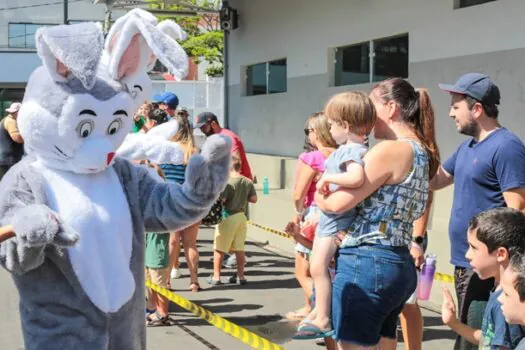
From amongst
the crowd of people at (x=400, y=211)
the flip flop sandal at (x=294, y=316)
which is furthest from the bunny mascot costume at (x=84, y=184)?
the flip flop sandal at (x=294, y=316)

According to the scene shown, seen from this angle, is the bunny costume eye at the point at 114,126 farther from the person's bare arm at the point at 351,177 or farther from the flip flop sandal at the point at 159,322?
the flip flop sandal at the point at 159,322

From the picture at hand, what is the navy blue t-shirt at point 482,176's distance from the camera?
4.12 m

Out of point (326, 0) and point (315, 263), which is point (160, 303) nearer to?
point (315, 263)

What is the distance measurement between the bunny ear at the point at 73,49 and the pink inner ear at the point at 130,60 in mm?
180

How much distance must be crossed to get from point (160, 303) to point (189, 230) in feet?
3.46

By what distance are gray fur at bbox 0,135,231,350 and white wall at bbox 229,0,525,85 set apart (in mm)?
5812

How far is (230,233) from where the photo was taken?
26.4ft

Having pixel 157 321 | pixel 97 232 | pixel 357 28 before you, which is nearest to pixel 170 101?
pixel 157 321

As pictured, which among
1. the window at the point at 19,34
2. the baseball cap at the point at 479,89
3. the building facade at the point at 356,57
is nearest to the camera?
the baseball cap at the point at 479,89

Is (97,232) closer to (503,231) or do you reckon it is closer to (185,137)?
(503,231)

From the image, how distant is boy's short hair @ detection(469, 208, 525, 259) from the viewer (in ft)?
10.7

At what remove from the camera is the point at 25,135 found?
126 inches

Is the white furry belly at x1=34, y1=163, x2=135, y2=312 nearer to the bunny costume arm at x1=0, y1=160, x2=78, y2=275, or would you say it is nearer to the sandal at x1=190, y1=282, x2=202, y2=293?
the bunny costume arm at x1=0, y1=160, x2=78, y2=275

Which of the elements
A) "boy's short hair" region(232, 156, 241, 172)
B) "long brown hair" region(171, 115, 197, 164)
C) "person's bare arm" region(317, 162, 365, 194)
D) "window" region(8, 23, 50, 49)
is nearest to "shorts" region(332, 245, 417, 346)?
"person's bare arm" region(317, 162, 365, 194)
